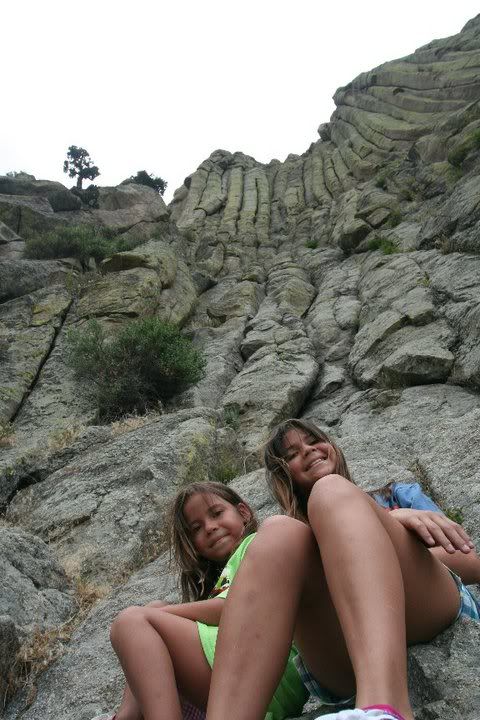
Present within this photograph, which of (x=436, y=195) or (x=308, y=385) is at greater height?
(x=436, y=195)

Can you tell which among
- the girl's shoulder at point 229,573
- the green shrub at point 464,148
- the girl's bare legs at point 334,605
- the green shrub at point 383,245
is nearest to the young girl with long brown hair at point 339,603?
the girl's bare legs at point 334,605

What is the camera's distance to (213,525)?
11.1ft

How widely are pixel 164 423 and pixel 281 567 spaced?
666 centimetres

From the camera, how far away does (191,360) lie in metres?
11.4

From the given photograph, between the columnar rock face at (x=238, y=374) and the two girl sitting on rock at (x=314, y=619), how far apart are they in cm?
34

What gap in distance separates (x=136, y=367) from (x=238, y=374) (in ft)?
7.42

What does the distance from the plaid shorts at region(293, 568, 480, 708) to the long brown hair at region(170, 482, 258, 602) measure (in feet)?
2.83

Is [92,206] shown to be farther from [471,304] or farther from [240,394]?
[471,304]

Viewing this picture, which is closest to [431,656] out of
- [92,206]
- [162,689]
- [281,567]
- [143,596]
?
[281,567]

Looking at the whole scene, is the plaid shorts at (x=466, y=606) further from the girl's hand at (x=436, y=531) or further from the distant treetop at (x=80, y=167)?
the distant treetop at (x=80, y=167)

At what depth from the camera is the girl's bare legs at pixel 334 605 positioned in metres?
1.83

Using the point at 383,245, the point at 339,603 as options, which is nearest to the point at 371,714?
the point at 339,603

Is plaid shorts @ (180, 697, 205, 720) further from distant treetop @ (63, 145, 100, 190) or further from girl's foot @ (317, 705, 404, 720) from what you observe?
distant treetop @ (63, 145, 100, 190)

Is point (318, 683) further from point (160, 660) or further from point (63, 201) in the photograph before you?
point (63, 201)
